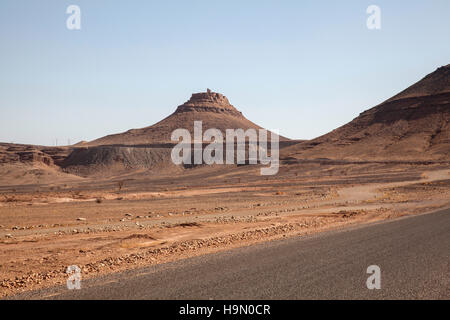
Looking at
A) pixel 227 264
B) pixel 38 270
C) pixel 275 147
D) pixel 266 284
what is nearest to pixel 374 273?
pixel 266 284

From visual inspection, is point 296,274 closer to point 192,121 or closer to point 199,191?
point 199,191

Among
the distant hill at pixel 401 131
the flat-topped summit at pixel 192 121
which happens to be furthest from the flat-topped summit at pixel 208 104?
the distant hill at pixel 401 131

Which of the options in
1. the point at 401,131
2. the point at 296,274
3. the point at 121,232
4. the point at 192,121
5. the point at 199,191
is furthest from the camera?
the point at 192,121

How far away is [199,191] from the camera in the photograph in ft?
160

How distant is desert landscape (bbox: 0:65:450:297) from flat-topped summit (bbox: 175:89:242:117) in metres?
0.65

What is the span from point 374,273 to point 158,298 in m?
4.80

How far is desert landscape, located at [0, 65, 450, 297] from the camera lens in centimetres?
1445

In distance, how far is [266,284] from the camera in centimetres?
889

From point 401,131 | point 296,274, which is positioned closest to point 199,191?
point 296,274

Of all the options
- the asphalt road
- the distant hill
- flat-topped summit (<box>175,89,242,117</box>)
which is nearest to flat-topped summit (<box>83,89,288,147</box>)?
flat-topped summit (<box>175,89,242,117</box>)

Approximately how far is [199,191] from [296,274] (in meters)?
39.4

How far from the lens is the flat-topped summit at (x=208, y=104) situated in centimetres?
18312

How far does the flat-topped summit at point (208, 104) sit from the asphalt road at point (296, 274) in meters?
171
